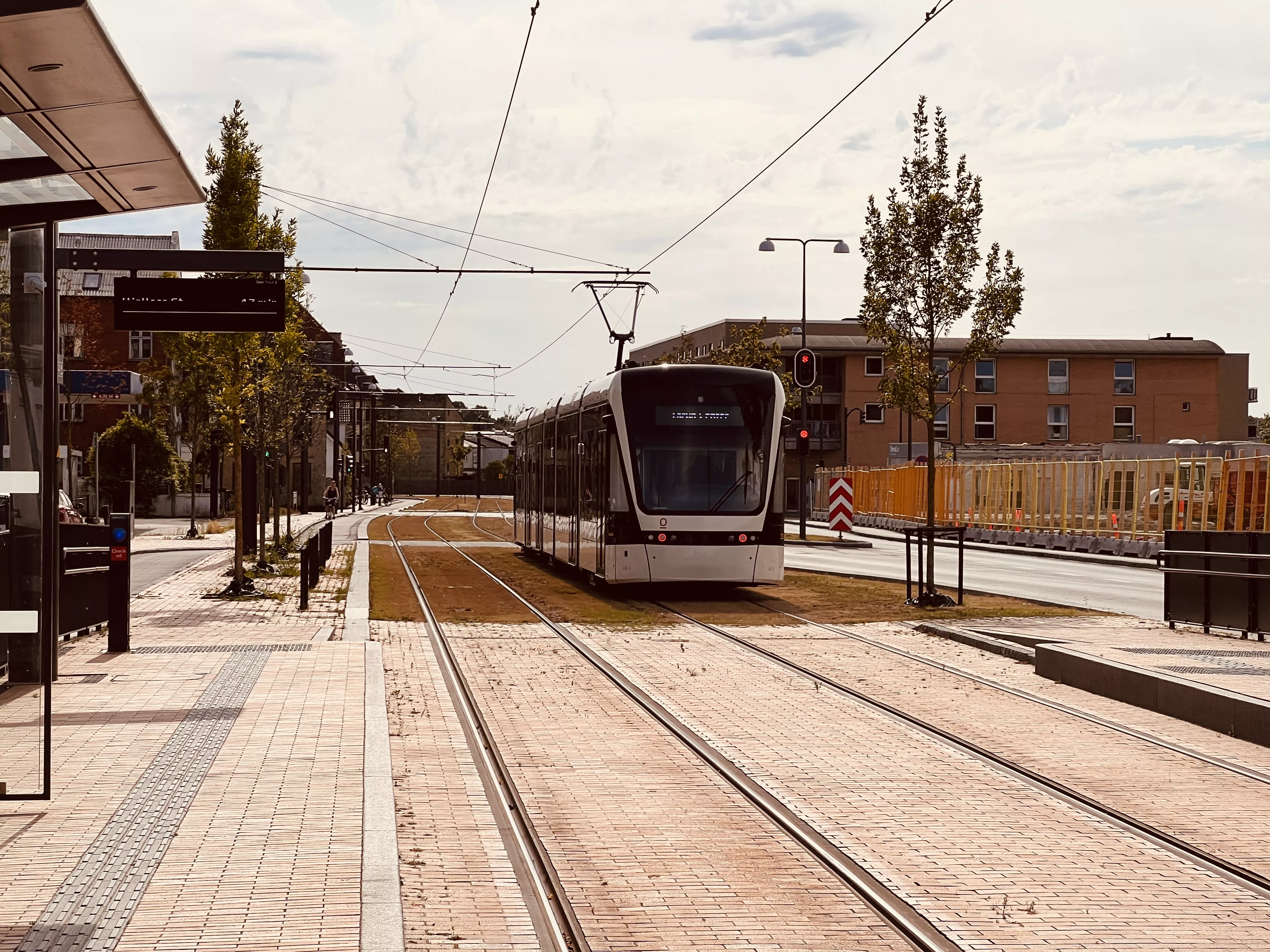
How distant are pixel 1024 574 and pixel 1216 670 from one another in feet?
61.6

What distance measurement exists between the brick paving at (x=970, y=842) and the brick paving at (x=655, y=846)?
1.10 ft

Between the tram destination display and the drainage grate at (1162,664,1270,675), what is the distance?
884 cm

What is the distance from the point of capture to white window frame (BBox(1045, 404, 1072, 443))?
274ft

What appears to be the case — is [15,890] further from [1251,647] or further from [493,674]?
[1251,647]

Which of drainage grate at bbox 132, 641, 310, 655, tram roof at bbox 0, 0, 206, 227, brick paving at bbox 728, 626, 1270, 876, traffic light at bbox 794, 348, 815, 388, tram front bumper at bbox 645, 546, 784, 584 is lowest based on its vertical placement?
brick paving at bbox 728, 626, 1270, 876

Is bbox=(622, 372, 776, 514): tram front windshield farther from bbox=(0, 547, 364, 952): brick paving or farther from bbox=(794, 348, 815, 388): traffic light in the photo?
bbox=(794, 348, 815, 388): traffic light

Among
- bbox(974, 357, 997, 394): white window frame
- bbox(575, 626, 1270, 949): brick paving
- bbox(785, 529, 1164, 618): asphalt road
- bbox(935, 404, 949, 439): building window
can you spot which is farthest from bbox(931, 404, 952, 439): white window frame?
bbox(575, 626, 1270, 949): brick paving

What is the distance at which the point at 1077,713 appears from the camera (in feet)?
37.8

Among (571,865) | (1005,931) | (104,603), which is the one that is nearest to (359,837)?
(571,865)

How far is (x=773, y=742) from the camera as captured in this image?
10.0 m

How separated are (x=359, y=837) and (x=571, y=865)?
3.15ft

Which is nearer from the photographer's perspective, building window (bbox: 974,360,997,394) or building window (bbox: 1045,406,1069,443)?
building window (bbox: 974,360,997,394)

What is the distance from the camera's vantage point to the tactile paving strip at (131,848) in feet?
17.9

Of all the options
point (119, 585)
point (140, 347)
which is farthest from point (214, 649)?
point (140, 347)
